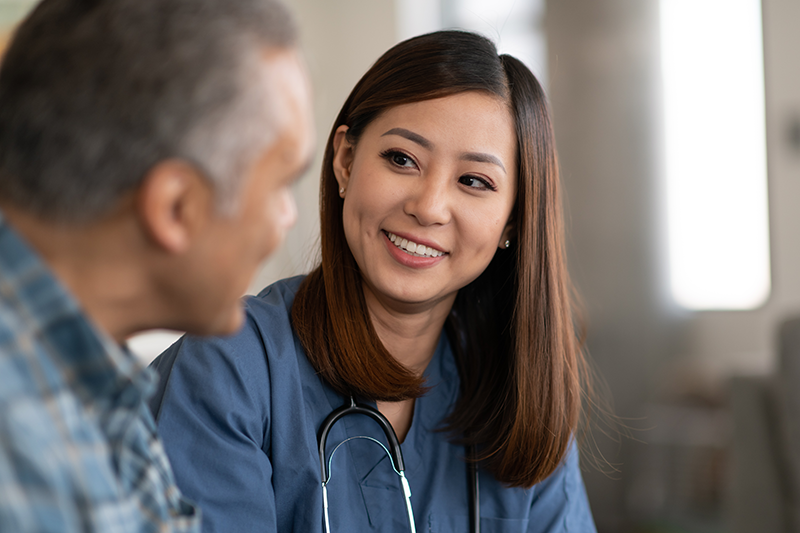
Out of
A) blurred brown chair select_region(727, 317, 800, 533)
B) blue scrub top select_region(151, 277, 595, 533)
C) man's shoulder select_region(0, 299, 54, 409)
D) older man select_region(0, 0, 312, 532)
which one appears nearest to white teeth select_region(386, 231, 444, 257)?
blue scrub top select_region(151, 277, 595, 533)

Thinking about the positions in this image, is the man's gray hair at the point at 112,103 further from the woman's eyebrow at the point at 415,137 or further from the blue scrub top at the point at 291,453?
the woman's eyebrow at the point at 415,137

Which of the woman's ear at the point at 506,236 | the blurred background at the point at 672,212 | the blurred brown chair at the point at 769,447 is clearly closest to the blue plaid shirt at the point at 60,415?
the woman's ear at the point at 506,236

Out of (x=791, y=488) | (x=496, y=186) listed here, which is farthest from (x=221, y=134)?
(x=791, y=488)

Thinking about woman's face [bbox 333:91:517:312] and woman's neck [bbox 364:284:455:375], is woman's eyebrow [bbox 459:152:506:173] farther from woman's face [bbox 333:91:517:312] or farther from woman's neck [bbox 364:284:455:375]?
woman's neck [bbox 364:284:455:375]

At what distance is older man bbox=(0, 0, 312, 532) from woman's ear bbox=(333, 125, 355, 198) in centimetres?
68

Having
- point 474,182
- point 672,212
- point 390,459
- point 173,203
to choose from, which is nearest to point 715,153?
point 672,212

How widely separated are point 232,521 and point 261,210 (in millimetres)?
543

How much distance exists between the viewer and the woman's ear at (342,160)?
125 centimetres

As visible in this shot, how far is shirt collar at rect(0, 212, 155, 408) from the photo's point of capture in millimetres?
479

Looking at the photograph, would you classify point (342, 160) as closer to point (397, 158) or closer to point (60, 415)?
point (397, 158)

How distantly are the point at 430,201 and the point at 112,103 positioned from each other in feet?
2.17

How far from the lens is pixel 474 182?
1170 millimetres

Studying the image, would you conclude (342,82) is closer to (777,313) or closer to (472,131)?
(777,313)

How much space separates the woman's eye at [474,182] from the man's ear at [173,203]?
0.69 meters
